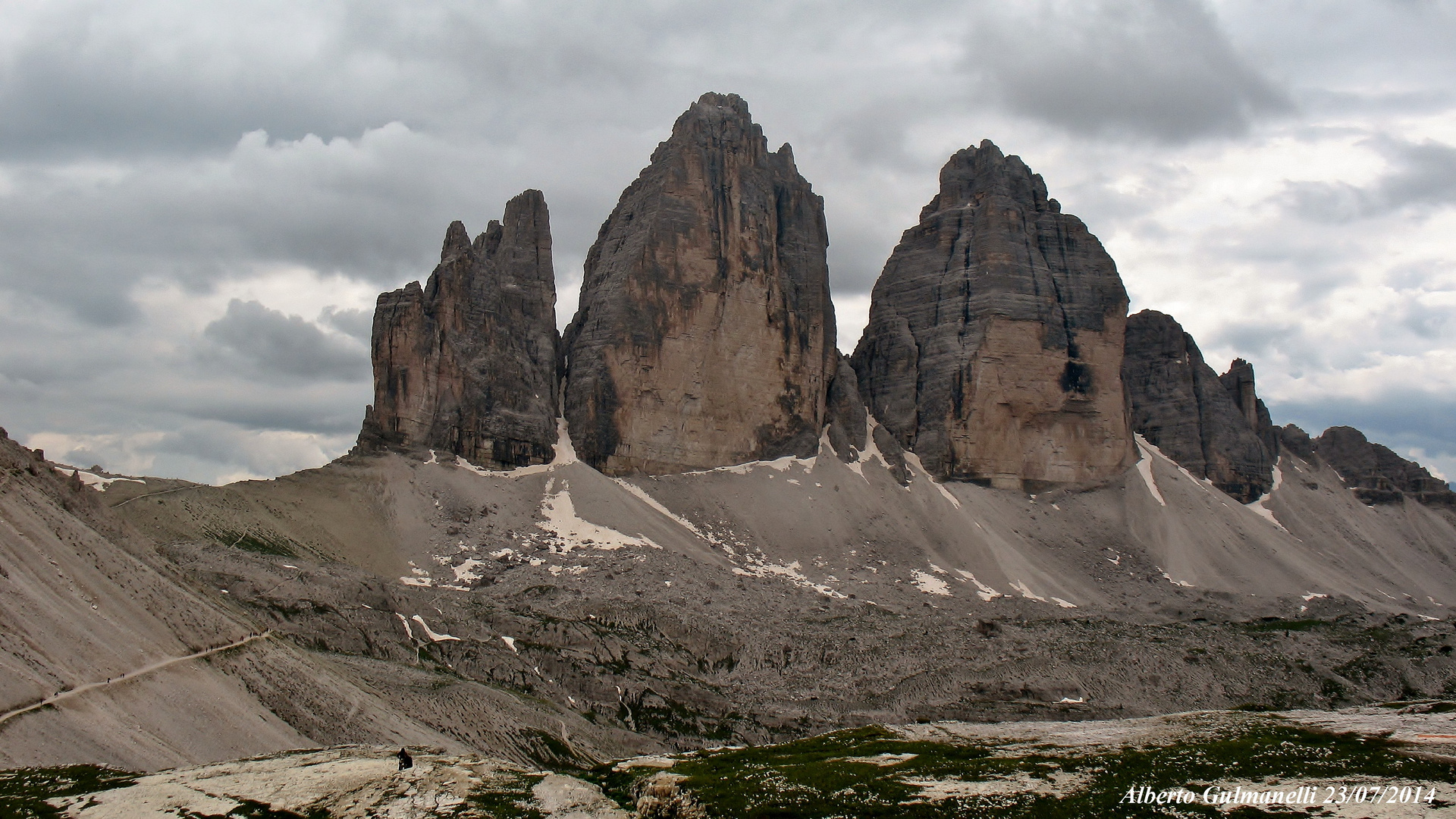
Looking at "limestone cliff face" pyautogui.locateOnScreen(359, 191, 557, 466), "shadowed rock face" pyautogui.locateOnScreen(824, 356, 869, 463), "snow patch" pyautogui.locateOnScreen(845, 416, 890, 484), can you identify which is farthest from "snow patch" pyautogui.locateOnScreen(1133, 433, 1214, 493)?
"limestone cliff face" pyautogui.locateOnScreen(359, 191, 557, 466)

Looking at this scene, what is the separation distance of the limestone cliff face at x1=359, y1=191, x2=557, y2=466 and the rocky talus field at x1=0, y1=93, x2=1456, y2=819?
36cm

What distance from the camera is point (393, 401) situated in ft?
364

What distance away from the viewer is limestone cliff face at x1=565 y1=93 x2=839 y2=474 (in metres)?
123

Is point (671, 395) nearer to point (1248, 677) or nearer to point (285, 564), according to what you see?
point (285, 564)

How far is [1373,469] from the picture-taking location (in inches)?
7392

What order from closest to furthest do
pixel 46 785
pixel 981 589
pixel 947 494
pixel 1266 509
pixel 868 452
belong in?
pixel 46 785, pixel 981 589, pixel 947 494, pixel 868 452, pixel 1266 509

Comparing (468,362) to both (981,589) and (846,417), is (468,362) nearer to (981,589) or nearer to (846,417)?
(846,417)

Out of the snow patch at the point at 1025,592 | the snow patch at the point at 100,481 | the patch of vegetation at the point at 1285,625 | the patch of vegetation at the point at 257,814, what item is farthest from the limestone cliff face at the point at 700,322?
the patch of vegetation at the point at 257,814

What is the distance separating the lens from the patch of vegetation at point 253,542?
81.7 m

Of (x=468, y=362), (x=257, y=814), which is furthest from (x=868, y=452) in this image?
(x=257, y=814)

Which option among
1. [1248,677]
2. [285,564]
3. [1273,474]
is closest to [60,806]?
[285,564]

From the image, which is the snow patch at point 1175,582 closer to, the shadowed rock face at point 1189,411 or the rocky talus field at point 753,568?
the rocky talus field at point 753,568

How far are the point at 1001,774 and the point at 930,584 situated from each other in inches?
2970

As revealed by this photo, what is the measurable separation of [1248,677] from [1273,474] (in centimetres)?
10837
